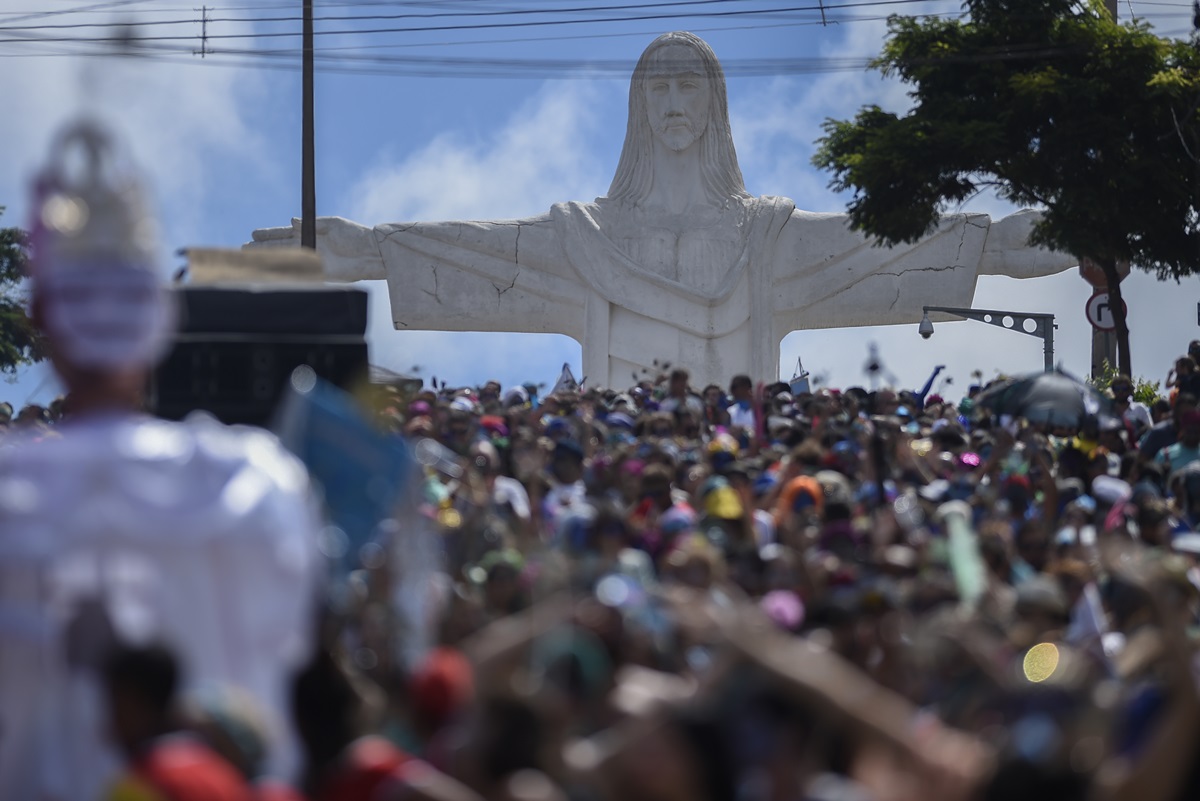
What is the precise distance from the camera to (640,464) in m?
10.6

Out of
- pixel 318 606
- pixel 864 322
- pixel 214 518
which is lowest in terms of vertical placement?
pixel 864 322

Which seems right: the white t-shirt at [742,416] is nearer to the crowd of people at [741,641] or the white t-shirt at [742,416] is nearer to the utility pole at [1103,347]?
the crowd of people at [741,641]

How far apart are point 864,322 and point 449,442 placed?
451 inches

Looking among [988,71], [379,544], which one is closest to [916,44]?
[988,71]

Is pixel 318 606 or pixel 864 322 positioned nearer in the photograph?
pixel 318 606

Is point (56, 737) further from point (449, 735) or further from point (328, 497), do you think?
point (328, 497)

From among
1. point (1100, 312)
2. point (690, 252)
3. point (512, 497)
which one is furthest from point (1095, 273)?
point (512, 497)

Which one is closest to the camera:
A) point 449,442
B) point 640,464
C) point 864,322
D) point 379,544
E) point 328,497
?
point 328,497

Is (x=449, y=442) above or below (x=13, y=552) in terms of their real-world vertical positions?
below

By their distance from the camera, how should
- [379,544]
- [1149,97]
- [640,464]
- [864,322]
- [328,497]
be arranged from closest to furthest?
1. [328,497]
2. [379,544]
3. [640,464]
4. [1149,97]
5. [864,322]

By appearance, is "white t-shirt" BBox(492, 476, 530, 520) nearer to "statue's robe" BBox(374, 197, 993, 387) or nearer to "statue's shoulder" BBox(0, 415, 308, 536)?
"statue's shoulder" BBox(0, 415, 308, 536)

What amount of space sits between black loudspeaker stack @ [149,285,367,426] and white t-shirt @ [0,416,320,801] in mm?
5500

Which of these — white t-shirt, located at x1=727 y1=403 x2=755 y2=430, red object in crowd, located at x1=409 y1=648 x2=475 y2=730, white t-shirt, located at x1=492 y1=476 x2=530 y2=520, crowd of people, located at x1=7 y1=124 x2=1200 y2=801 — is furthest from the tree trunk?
red object in crowd, located at x1=409 y1=648 x2=475 y2=730

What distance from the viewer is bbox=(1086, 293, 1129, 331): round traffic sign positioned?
68.4 ft
